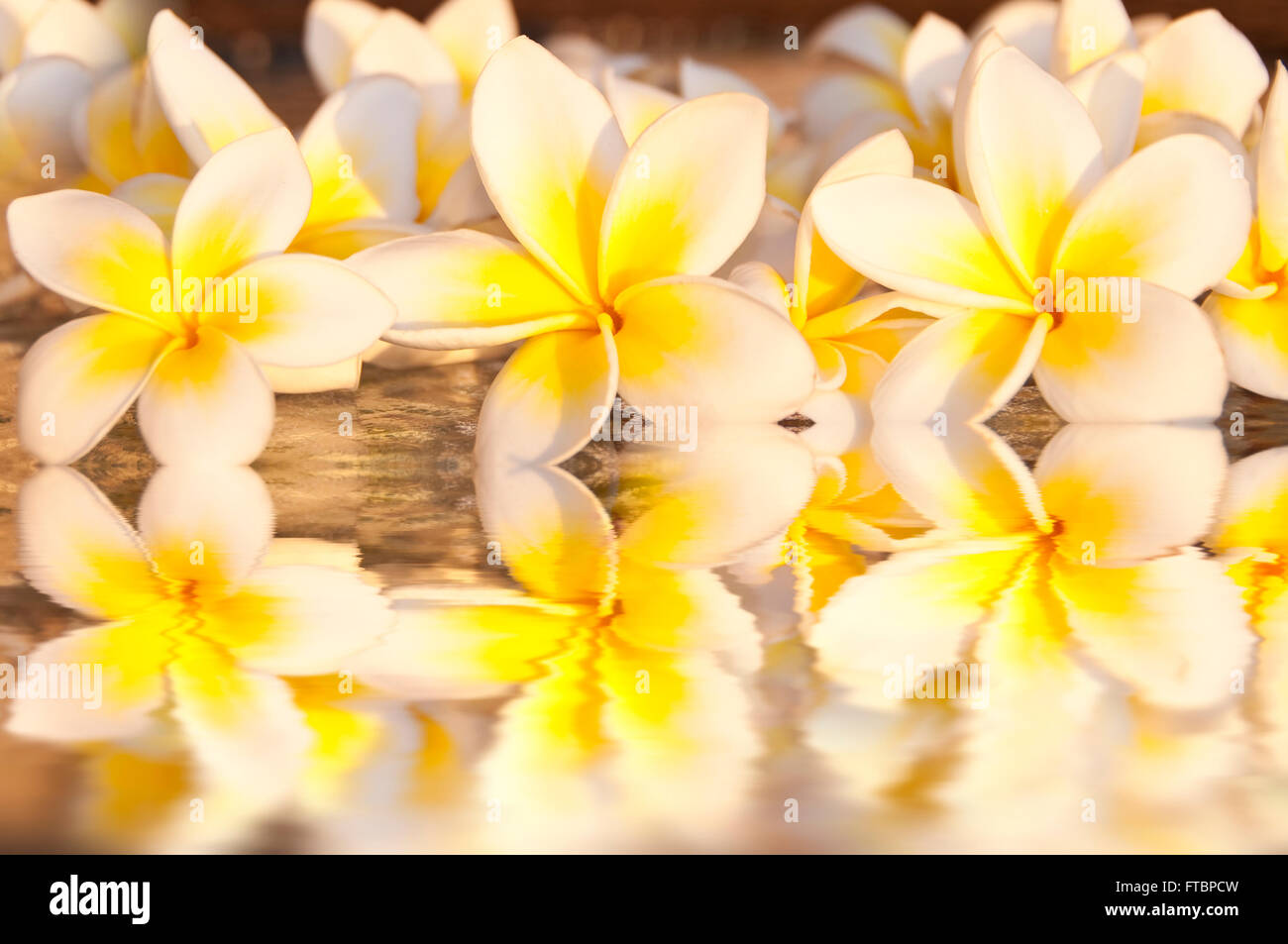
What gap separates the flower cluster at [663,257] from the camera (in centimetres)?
40

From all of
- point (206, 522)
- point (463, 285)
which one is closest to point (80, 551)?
point (206, 522)

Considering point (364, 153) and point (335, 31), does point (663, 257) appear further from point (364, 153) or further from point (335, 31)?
point (335, 31)

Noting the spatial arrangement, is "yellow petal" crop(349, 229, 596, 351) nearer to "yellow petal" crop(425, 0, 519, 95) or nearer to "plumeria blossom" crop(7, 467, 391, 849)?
"plumeria blossom" crop(7, 467, 391, 849)

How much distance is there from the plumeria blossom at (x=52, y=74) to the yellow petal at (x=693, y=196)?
22cm

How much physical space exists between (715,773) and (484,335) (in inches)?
8.4

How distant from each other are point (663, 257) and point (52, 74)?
27 centimetres

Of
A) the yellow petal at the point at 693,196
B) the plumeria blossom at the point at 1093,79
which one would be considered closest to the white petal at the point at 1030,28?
the plumeria blossom at the point at 1093,79

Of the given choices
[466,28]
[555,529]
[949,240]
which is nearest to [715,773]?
[555,529]

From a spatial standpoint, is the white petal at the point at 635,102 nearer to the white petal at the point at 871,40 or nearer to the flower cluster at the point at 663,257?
the flower cluster at the point at 663,257

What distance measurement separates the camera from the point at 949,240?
43cm

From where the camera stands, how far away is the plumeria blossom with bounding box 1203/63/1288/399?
0.46m

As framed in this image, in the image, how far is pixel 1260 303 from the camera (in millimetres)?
479

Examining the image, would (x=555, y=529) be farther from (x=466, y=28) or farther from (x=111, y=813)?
(x=466, y=28)

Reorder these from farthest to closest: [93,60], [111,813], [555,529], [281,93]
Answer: [281,93]
[93,60]
[555,529]
[111,813]
